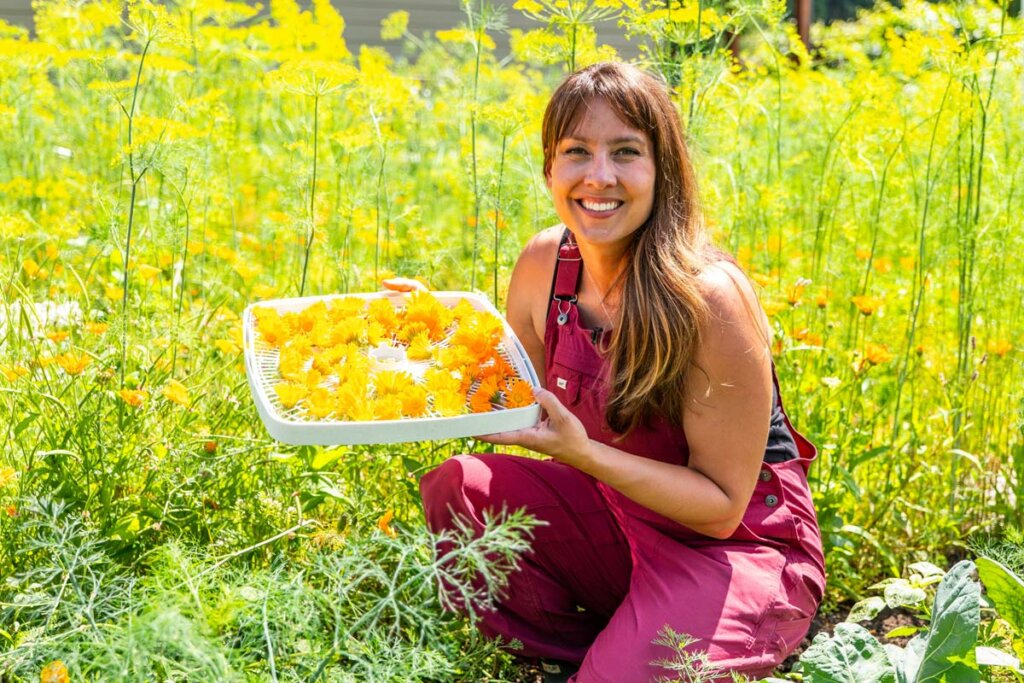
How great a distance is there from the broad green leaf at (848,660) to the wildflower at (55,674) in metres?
0.99

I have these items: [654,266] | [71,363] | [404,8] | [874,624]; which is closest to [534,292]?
[654,266]

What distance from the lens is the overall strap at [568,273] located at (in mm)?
2008

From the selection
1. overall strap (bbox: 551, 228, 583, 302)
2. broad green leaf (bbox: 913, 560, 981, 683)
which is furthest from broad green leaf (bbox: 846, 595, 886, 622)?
overall strap (bbox: 551, 228, 583, 302)

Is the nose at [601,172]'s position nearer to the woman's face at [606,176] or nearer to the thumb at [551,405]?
the woman's face at [606,176]

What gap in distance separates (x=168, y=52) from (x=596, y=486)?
99.4 inches

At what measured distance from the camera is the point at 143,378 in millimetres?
2031

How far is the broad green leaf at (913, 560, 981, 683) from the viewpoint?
154cm

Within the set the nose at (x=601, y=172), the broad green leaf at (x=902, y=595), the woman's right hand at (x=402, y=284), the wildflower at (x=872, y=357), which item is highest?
the nose at (x=601, y=172)

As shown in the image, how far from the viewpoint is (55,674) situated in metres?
1.35

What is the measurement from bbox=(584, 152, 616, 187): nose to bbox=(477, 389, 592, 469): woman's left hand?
38 cm

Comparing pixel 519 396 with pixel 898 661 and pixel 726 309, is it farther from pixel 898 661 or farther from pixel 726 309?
pixel 898 661

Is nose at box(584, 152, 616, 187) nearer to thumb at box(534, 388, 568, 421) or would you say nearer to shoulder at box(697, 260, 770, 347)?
shoulder at box(697, 260, 770, 347)

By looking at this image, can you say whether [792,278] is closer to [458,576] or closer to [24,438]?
[458,576]

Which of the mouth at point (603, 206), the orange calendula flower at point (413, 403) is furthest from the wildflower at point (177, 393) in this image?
the mouth at point (603, 206)
